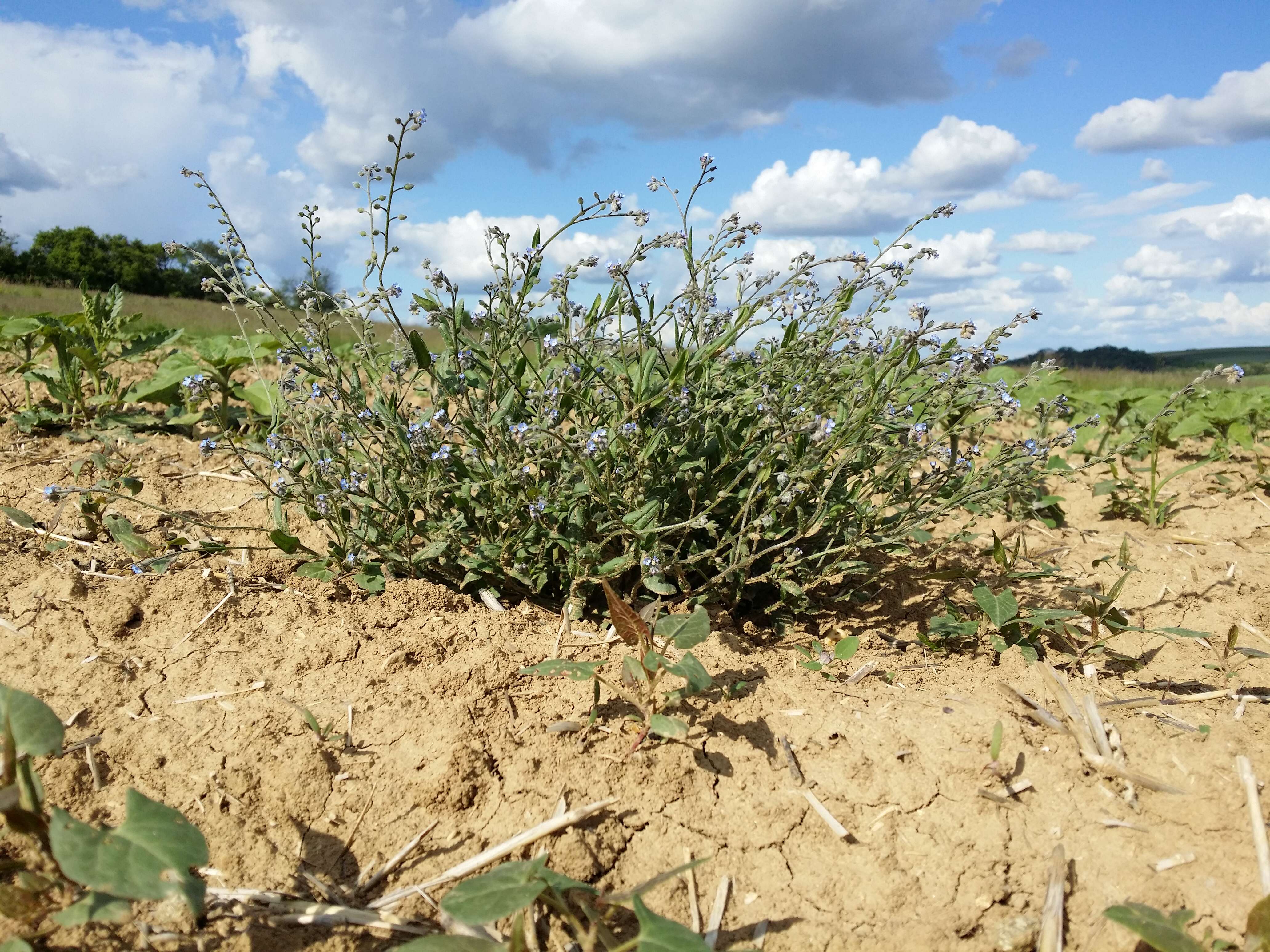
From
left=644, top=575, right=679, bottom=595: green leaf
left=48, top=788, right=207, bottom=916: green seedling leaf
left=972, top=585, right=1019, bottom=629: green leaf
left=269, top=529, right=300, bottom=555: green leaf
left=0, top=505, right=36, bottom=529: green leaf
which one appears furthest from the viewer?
left=0, top=505, right=36, bottom=529: green leaf

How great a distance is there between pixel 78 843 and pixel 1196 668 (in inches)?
113

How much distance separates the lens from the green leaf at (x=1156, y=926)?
1551 millimetres

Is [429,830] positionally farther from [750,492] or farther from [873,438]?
[873,438]

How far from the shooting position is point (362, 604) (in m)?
2.62

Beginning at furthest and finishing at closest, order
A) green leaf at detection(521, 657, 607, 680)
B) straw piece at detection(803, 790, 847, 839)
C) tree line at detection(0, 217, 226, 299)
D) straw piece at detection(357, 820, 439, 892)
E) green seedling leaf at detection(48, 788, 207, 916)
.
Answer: tree line at detection(0, 217, 226, 299), green leaf at detection(521, 657, 607, 680), straw piece at detection(803, 790, 847, 839), straw piece at detection(357, 820, 439, 892), green seedling leaf at detection(48, 788, 207, 916)

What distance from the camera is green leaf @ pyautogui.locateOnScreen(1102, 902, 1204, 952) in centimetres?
155

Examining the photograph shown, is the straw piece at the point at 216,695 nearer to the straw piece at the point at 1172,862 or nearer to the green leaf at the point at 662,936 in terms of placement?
the green leaf at the point at 662,936

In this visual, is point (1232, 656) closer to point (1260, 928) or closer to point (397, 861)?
point (1260, 928)

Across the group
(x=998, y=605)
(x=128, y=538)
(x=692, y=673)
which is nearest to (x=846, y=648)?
(x=998, y=605)

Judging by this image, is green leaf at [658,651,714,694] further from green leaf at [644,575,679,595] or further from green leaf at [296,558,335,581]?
green leaf at [296,558,335,581]

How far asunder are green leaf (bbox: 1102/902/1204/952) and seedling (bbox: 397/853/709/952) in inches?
29.7

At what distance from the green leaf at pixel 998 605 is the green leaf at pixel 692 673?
3.21 feet

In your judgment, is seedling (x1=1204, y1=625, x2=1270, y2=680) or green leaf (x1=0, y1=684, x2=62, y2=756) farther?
seedling (x1=1204, y1=625, x2=1270, y2=680)

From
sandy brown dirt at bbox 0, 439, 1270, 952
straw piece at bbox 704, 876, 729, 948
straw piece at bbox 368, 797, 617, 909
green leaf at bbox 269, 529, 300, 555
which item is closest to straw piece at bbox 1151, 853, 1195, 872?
sandy brown dirt at bbox 0, 439, 1270, 952
